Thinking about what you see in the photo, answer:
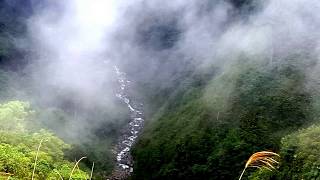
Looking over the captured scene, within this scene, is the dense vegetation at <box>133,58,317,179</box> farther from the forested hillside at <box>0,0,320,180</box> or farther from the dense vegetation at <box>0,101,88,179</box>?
the dense vegetation at <box>0,101,88,179</box>

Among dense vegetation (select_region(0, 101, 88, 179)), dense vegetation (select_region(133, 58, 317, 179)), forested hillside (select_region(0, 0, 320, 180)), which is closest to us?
dense vegetation (select_region(0, 101, 88, 179))

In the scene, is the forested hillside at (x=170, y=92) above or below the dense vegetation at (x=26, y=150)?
above

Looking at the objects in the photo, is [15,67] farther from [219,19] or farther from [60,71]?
[219,19]

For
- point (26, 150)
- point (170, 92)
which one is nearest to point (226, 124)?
point (170, 92)

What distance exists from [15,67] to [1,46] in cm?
1325

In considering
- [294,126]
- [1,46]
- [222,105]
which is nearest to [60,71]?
[1,46]

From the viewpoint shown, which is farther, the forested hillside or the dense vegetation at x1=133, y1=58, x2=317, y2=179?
the dense vegetation at x1=133, y1=58, x2=317, y2=179

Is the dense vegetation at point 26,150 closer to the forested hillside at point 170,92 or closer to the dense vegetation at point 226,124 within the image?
the forested hillside at point 170,92

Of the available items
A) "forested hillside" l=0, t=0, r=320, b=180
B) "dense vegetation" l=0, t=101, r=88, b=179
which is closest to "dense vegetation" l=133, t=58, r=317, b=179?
"forested hillside" l=0, t=0, r=320, b=180

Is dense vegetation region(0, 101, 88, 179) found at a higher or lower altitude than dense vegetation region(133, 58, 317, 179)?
lower

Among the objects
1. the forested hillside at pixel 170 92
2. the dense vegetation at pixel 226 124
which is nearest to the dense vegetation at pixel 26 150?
the forested hillside at pixel 170 92

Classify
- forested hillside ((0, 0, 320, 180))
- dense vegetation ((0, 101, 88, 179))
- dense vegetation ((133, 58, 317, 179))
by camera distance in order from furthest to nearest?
dense vegetation ((133, 58, 317, 179)), forested hillside ((0, 0, 320, 180)), dense vegetation ((0, 101, 88, 179))

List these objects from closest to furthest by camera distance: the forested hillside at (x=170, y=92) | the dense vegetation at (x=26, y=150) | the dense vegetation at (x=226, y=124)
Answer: the dense vegetation at (x=26, y=150), the forested hillside at (x=170, y=92), the dense vegetation at (x=226, y=124)

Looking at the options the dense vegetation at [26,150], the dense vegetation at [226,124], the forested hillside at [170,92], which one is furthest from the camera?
the dense vegetation at [226,124]
